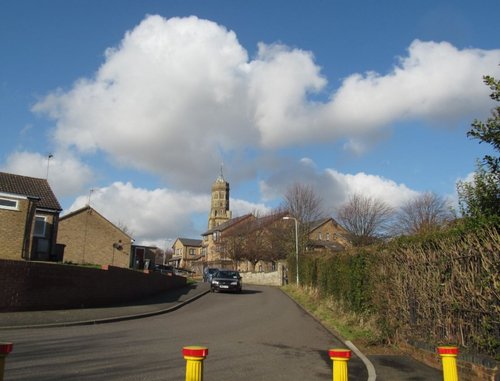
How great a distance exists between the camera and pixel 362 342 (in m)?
13.1

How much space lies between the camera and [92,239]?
48219mm

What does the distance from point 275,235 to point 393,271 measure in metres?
57.4

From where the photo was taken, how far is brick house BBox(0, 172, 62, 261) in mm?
24656

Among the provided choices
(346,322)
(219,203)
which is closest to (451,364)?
(346,322)

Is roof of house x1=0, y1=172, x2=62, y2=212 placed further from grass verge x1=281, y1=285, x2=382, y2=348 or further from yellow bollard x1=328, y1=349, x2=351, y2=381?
yellow bollard x1=328, y1=349, x2=351, y2=381

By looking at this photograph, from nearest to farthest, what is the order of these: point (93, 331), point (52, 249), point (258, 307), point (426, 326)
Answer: point (426, 326) < point (93, 331) < point (258, 307) < point (52, 249)

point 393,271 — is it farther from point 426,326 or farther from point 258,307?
point 258,307

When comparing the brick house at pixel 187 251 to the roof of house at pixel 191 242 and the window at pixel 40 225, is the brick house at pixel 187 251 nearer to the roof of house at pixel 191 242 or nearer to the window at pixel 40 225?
the roof of house at pixel 191 242

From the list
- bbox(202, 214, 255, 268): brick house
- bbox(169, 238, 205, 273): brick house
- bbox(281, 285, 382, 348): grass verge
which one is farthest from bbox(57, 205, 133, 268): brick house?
bbox(169, 238, 205, 273): brick house

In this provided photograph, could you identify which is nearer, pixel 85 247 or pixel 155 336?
pixel 155 336

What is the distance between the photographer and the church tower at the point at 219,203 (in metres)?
142

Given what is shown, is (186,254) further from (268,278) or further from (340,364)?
(340,364)

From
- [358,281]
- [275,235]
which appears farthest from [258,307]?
[275,235]

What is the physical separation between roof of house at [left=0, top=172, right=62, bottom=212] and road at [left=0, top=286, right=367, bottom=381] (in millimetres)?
19985
